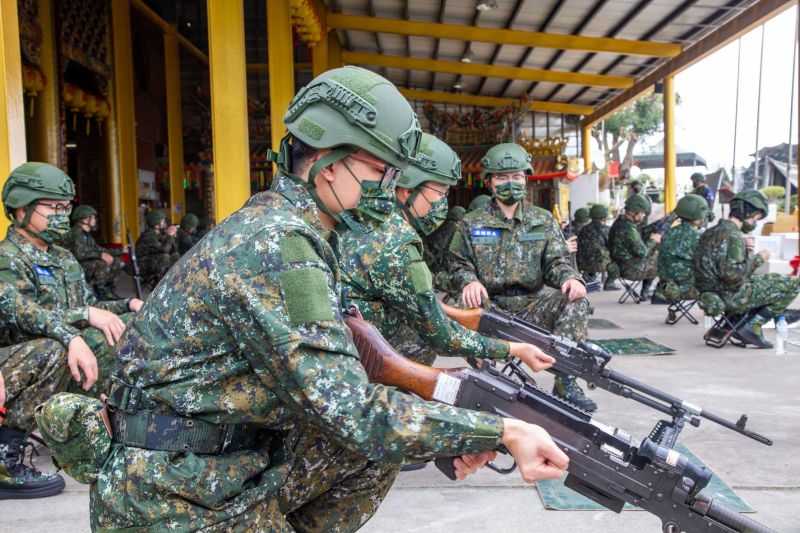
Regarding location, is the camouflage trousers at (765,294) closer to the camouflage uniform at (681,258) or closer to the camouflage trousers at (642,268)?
the camouflage uniform at (681,258)

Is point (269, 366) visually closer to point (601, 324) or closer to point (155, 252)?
point (601, 324)

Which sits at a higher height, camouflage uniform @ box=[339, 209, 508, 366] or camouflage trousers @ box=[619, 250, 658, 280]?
camouflage uniform @ box=[339, 209, 508, 366]

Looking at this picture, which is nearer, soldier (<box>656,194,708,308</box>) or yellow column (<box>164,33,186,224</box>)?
soldier (<box>656,194,708,308</box>)

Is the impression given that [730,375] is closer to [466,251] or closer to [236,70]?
[466,251]

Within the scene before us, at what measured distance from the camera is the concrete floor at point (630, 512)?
11.1 ft

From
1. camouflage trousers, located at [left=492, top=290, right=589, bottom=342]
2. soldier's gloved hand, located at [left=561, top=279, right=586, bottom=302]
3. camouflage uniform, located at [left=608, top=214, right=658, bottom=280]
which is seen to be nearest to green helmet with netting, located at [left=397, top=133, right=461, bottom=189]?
soldier's gloved hand, located at [left=561, top=279, right=586, bottom=302]

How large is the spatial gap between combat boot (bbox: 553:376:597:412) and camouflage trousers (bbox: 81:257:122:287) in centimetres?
669

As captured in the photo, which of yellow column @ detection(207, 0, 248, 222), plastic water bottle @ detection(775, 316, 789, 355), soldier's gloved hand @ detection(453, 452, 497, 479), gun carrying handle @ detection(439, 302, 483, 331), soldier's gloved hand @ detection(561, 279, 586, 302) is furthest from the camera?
yellow column @ detection(207, 0, 248, 222)

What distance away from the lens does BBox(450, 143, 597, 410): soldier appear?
5191 mm

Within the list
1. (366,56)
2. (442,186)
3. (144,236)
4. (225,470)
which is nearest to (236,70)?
(442,186)

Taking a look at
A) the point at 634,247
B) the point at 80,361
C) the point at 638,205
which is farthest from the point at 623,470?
the point at 638,205

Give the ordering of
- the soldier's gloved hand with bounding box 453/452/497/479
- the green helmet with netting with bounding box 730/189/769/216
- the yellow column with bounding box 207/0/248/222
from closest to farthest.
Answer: the soldier's gloved hand with bounding box 453/452/497/479
the green helmet with netting with bounding box 730/189/769/216
the yellow column with bounding box 207/0/248/222

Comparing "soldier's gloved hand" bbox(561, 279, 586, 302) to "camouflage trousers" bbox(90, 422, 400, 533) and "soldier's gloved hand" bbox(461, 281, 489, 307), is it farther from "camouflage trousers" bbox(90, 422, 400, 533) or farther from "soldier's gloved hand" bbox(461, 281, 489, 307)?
"camouflage trousers" bbox(90, 422, 400, 533)

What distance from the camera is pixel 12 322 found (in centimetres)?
381
